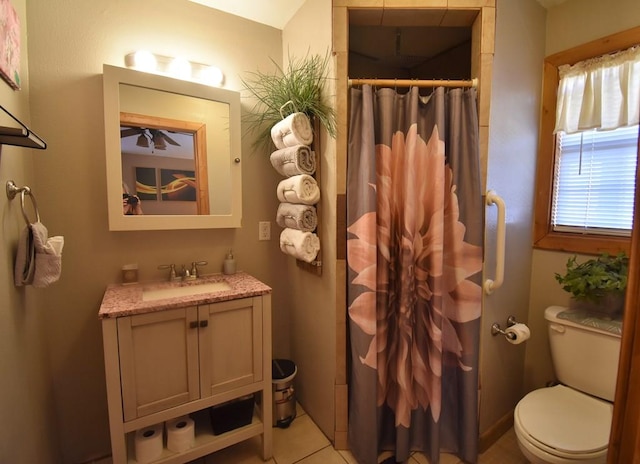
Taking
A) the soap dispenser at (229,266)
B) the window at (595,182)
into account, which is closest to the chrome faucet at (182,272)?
the soap dispenser at (229,266)

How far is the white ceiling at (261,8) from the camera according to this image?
Answer: 66.4 inches

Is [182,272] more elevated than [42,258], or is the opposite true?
[42,258]

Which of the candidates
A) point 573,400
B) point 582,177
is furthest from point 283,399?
point 582,177

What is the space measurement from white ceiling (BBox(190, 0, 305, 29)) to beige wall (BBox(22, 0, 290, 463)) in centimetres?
5

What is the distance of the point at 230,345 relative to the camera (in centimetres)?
143

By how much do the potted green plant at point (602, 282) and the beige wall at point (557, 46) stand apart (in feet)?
0.61

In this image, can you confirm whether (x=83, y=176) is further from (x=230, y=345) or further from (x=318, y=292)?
(x=318, y=292)

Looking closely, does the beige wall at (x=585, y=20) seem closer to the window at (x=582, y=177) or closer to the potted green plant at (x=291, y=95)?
the window at (x=582, y=177)

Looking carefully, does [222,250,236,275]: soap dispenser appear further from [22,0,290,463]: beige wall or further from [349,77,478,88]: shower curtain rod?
[349,77,478,88]: shower curtain rod

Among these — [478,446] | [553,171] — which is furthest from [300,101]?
→ [478,446]

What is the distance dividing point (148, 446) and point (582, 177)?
8.77 feet

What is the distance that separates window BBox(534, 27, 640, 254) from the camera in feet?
5.11

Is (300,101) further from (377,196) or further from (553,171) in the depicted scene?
(553,171)

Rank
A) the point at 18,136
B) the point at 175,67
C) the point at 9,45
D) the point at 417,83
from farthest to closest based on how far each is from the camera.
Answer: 1. the point at 175,67
2. the point at 417,83
3. the point at 9,45
4. the point at 18,136
